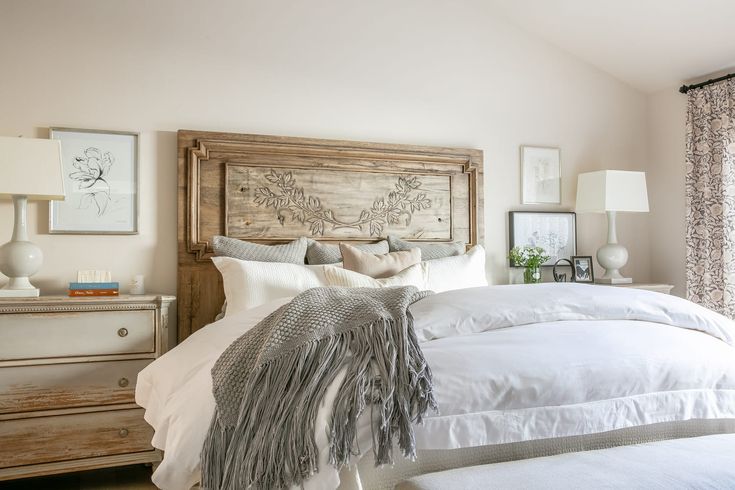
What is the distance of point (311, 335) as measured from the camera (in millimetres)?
1696

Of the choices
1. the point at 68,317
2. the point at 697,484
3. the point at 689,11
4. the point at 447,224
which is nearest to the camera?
the point at 697,484

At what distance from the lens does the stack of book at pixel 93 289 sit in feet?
10.1

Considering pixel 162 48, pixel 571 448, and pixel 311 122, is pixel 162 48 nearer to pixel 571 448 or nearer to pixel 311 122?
pixel 311 122

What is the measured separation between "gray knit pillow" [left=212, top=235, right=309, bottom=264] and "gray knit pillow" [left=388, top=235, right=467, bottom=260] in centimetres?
60

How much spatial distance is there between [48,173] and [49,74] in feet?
1.96

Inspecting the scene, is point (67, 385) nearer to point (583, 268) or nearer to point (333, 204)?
point (333, 204)

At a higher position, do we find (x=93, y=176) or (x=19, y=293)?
(x=93, y=176)

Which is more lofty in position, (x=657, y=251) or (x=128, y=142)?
(x=128, y=142)

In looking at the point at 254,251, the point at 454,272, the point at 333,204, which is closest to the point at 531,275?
the point at 454,272

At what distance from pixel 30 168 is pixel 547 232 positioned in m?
3.07

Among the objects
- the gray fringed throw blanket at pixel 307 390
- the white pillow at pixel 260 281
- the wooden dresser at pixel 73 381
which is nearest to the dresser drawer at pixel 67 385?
the wooden dresser at pixel 73 381

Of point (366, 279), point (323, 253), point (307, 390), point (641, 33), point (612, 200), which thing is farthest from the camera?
point (612, 200)

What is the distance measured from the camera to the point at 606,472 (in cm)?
148

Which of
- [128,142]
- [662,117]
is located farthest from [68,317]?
[662,117]
